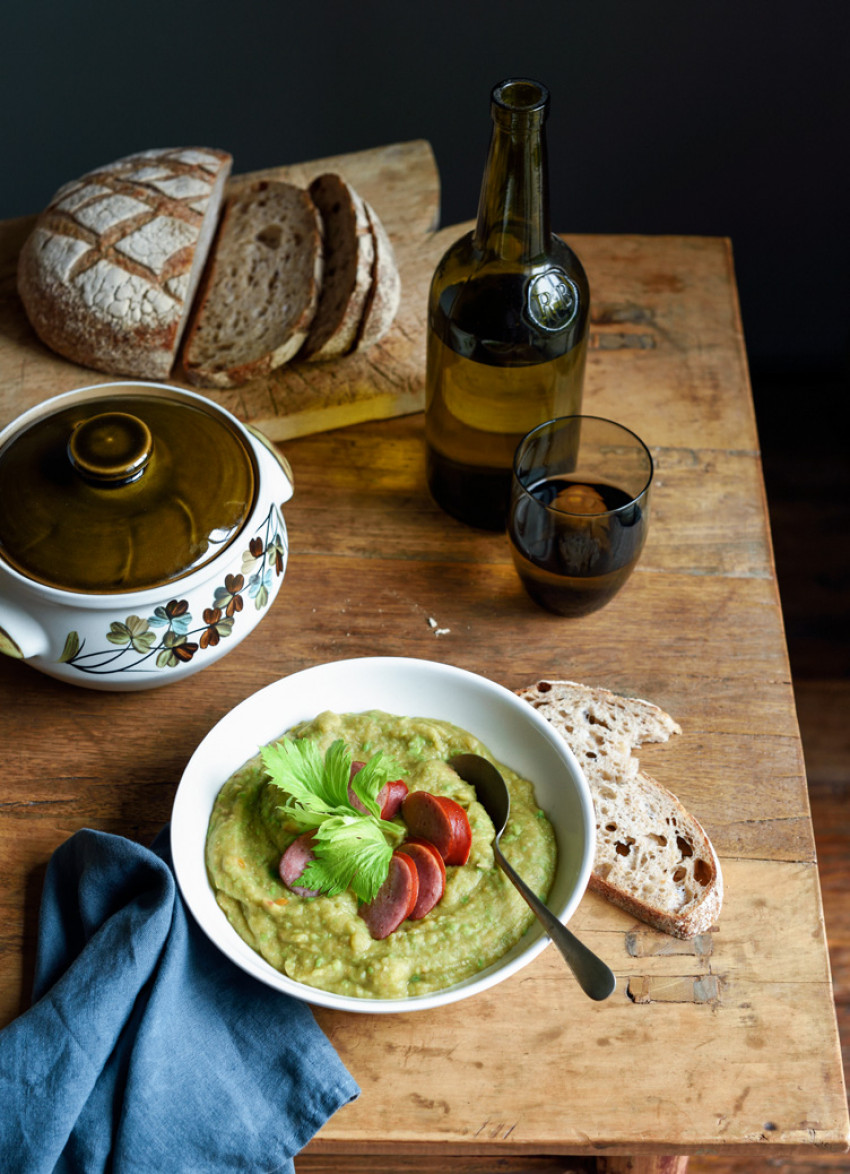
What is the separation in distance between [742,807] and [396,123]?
2128 millimetres

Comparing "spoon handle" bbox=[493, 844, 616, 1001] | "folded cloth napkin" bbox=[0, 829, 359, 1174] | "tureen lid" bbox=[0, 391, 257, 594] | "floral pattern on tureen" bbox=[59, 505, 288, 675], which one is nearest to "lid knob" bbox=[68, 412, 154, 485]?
"tureen lid" bbox=[0, 391, 257, 594]

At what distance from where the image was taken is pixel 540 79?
267cm

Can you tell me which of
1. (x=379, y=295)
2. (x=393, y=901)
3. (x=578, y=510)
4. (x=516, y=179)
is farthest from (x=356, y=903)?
(x=379, y=295)

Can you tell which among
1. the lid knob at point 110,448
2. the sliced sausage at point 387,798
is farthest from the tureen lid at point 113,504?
the sliced sausage at point 387,798

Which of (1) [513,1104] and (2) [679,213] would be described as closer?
(1) [513,1104]

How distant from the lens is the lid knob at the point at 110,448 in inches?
47.4

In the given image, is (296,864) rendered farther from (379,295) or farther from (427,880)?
(379,295)

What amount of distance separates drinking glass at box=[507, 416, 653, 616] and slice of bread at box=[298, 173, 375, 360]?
424 mm

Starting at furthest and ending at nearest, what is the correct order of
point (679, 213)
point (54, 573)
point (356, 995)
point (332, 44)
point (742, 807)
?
1. point (679, 213)
2. point (332, 44)
3. point (742, 807)
4. point (54, 573)
5. point (356, 995)

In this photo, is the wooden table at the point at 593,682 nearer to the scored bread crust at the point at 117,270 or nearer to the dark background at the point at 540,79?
the scored bread crust at the point at 117,270

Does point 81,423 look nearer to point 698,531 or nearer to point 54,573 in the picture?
point 54,573

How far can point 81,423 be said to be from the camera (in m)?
1.26

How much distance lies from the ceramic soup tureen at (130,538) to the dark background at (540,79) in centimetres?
172

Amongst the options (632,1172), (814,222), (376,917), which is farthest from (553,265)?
(814,222)
